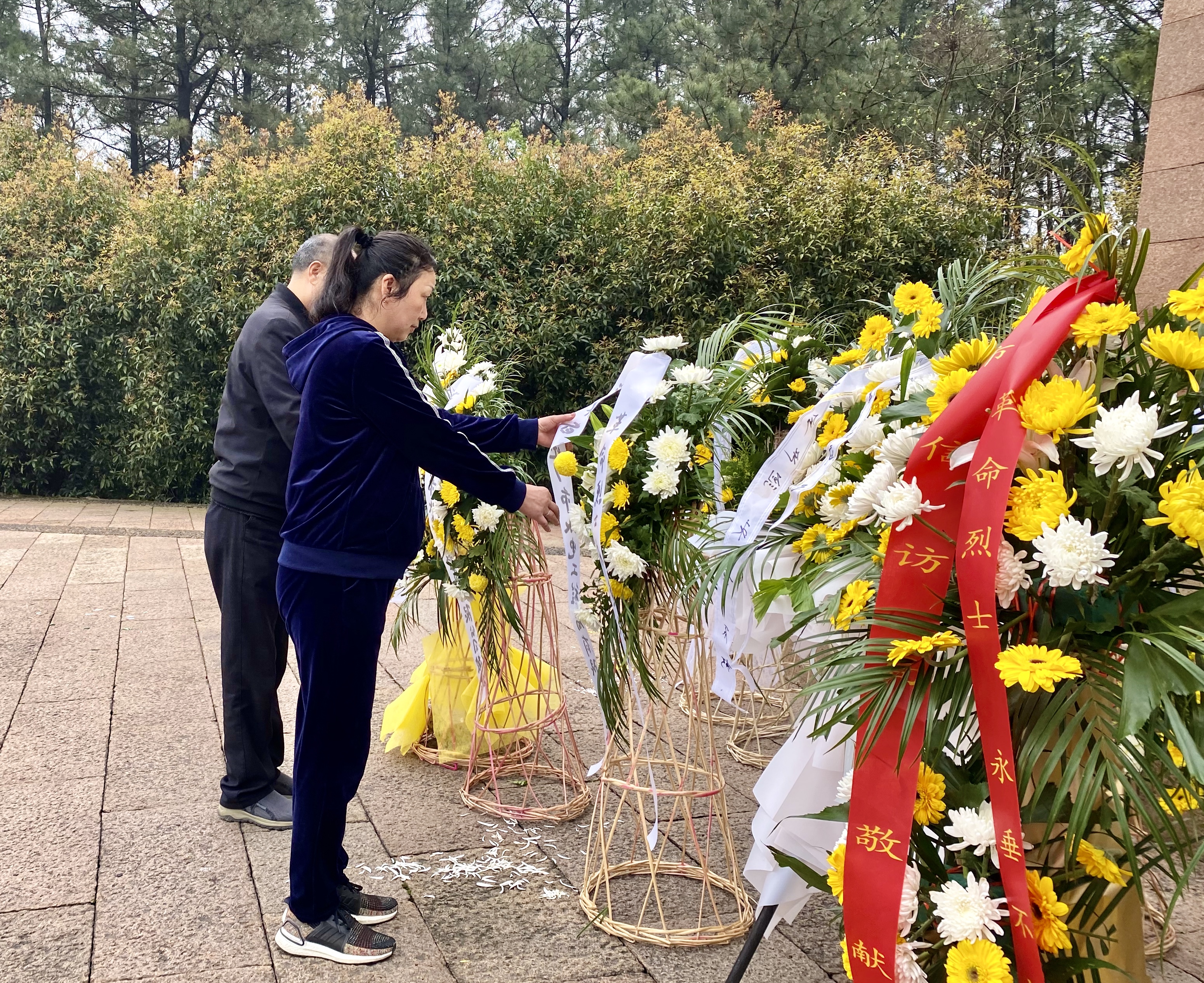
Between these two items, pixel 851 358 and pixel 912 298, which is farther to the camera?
pixel 851 358

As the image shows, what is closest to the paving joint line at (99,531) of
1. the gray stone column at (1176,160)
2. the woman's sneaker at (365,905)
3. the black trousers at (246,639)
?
the black trousers at (246,639)

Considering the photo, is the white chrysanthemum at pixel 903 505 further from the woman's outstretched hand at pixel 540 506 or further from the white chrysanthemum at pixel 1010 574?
the woman's outstretched hand at pixel 540 506

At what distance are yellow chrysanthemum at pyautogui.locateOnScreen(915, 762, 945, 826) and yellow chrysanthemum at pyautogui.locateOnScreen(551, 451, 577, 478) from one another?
4.04 ft

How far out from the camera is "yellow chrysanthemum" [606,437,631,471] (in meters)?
2.40

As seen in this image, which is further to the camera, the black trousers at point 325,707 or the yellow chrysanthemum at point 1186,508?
the black trousers at point 325,707

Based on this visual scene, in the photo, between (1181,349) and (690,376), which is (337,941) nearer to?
(690,376)

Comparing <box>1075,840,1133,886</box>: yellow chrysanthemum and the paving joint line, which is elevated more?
<box>1075,840,1133,886</box>: yellow chrysanthemum

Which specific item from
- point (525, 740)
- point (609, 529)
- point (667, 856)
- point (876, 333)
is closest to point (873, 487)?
point (876, 333)

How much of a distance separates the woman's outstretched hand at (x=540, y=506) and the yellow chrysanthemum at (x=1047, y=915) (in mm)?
1512

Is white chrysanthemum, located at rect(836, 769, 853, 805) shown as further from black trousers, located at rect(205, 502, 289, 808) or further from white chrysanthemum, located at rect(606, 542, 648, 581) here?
black trousers, located at rect(205, 502, 289, 808)

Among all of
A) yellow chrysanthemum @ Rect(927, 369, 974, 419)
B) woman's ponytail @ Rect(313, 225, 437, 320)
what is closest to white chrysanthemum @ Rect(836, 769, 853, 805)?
yellow chrysanthemum @ Rect(927, 369, 974, 419)

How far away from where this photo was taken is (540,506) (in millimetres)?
2711

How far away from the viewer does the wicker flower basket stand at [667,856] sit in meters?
2.59

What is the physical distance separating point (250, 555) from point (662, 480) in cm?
143
